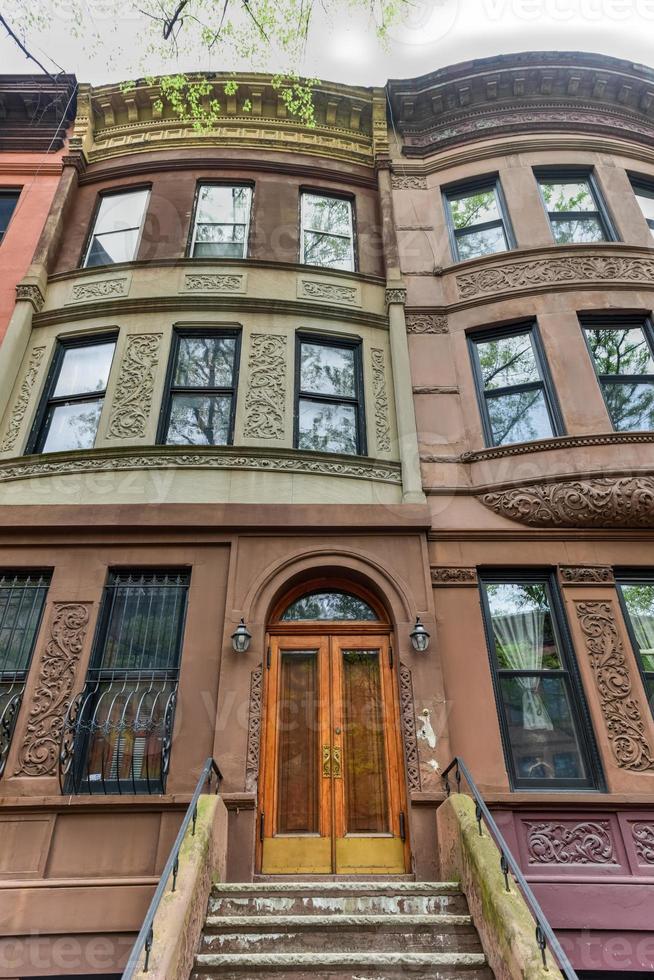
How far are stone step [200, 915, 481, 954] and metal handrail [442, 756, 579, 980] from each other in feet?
2.21

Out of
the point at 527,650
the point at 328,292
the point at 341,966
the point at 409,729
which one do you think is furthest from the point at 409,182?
the point at 341,966

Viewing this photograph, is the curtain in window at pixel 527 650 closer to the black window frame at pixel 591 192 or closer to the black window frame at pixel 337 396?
the black window frame at pixel 337 396

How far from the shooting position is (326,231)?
36.2 ft

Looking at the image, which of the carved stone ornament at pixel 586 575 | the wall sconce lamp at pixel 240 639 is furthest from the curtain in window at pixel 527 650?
the wall sconce lamp at pixel 240 639

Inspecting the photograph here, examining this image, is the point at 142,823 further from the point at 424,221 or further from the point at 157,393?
the point at 424,221

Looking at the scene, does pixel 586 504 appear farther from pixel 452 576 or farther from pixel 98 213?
pixel 98 213

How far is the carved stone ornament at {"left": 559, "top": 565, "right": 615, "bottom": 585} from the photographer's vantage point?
7375mm

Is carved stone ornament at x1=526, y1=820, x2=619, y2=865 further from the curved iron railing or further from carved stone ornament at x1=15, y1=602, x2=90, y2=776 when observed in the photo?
carved stone ornament at x1=15, y1=602, x2=90, y2=776

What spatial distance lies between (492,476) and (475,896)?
15.8 feet

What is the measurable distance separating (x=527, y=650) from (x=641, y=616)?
1469 millimetres

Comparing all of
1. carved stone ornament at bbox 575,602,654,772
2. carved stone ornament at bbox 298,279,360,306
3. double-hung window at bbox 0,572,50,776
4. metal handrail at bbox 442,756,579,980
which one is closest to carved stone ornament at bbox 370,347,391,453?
carved stone ornament at bbox 298,279,360,306

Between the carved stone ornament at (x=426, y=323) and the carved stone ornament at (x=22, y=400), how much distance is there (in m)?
5.77

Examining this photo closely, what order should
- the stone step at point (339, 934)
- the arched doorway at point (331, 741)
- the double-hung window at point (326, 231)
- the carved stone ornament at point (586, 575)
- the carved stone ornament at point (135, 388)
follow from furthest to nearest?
the double-hung window at point (326, 231)
the carved stone ornament at point (135, 388)
the carved stone ornament at point (586, 575)
the arched doorway at point (331, 741)
the stone step at point (339, 934)

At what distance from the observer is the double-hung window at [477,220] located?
412 inches
